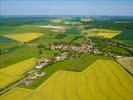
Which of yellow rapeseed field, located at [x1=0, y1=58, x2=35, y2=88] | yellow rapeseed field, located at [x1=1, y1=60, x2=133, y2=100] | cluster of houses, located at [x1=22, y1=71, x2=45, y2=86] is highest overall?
yellow rapeseed field, located at [x1=1, y1=60, x2=133, y2=100]

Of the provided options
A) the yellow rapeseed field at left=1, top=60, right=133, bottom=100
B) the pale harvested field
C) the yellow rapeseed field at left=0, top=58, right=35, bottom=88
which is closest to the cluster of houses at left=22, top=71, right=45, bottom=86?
the yellow rapeseed field at left=0, top=58, right=35, bottom=88

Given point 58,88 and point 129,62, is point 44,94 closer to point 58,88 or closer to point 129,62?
point 58,88

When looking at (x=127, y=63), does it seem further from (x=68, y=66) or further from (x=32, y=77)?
(x=32, y=77)

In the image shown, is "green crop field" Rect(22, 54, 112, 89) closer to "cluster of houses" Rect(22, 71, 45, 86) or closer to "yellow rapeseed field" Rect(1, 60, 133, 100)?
"cluster of houses" Rect(22, 71, 45, 86)

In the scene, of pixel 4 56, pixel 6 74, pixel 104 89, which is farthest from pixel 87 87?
pixel 4 56

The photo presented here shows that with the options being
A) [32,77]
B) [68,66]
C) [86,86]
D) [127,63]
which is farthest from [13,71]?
[127,63]
